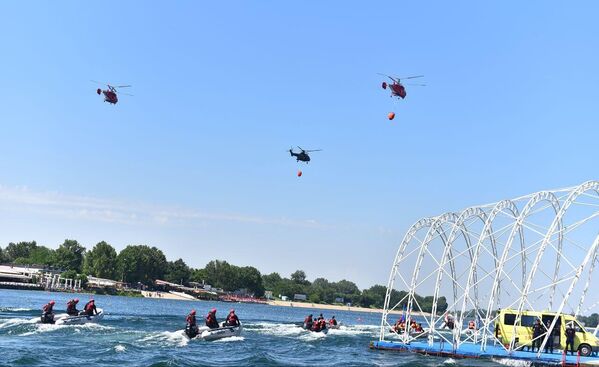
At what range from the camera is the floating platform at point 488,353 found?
36.2m

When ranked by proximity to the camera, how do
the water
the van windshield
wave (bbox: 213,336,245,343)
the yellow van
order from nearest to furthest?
the water, the yellow van, the van windshield, wave (bbox: 213,336,245,343)

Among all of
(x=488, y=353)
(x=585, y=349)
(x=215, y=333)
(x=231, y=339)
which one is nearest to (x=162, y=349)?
(x=215, y=333)

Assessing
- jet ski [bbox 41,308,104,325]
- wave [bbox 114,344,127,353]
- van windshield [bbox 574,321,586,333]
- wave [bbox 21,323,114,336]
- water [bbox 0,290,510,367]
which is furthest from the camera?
jet ski [bbox 41,308,104,325]

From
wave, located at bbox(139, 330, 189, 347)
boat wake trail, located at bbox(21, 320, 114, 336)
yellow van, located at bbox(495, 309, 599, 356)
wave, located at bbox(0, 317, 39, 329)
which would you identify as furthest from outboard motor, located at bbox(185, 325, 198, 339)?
yellow van, located at bbox(495, 309, 599, 356)

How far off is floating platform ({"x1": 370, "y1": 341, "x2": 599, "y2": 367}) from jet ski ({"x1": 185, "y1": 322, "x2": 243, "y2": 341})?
1140 cm

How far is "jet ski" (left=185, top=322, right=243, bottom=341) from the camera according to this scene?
4944 centimetres

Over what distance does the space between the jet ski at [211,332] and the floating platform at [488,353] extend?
11.4m

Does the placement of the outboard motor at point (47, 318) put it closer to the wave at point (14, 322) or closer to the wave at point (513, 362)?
the wave at point (14, 322)

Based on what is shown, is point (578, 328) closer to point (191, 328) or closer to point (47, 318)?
point (191, 328)

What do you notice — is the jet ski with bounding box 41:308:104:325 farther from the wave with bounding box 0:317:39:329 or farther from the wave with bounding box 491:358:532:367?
the wave with bounding box 491:358:532:367

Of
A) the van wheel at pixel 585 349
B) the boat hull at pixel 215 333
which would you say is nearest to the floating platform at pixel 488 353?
the van wheel at pixel 585 349

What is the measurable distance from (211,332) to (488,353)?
2009 cm

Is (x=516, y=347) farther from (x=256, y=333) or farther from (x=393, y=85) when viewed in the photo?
(x=256, y=333)

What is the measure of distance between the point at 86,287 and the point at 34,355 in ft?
504
